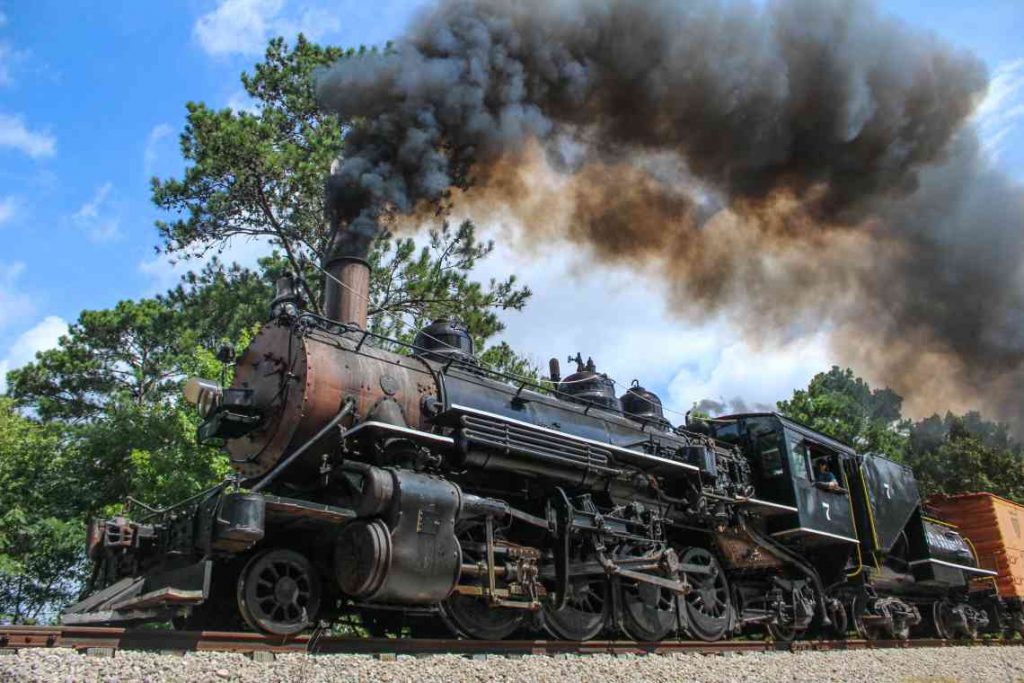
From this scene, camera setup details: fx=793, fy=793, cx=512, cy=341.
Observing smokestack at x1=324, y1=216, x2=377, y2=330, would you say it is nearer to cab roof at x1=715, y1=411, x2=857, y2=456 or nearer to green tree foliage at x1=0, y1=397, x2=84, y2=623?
cab roof at x1=715, y1=411, x2=857, y2=456

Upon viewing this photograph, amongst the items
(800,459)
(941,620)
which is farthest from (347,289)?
(941,620)

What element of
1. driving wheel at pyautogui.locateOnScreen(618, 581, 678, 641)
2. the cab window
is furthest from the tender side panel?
driving wheel at pyautogui.locateOnScreen(618, 581, 678, 641)

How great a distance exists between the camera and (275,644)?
5.52 metres

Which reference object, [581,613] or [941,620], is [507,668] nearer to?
[581,613]

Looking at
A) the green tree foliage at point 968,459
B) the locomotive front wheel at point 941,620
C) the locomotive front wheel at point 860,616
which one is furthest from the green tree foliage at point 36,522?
the green tree foliage at point 968,459

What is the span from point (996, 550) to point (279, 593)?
1397 cm

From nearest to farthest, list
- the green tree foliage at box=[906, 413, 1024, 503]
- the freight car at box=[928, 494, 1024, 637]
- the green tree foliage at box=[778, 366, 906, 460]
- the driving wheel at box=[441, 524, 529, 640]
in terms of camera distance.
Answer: the driving wheel at box=[441, 524, 529, 640], the freight car at box=[928, 494, 1024, 637], the green tree foliage at box=[906, 413, 1024, 503], the green tree foliage at box=[778, 366, 906, 460]

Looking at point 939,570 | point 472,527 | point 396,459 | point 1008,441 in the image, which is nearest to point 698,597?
point 472,527

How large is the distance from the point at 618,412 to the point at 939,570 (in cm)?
649

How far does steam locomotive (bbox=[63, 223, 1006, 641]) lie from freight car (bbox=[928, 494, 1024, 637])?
404 centimetres

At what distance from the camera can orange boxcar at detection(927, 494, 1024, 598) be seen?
1454 centimetres

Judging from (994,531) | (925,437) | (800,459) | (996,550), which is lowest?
(996,550)

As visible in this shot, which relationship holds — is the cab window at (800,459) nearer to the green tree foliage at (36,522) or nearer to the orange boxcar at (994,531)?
the orange boxcar at (994,531)

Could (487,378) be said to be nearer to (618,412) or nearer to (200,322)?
(618,412)
